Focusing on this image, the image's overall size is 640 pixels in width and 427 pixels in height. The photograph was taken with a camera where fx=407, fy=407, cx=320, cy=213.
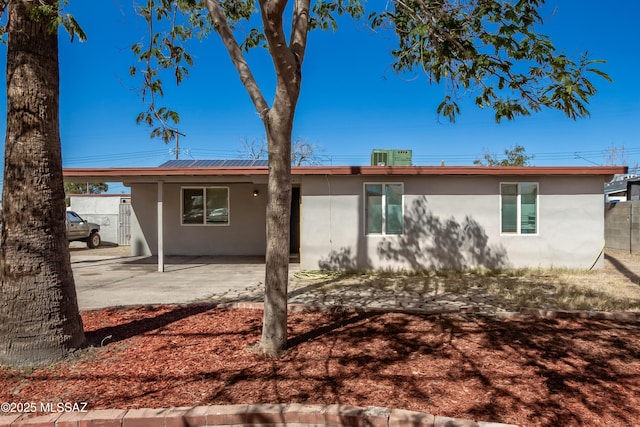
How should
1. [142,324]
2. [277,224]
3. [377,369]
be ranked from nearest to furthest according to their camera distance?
1. [377,369]
2. [277,224]
3. [142,324]

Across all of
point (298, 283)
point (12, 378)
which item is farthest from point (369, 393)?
point (298, 283)

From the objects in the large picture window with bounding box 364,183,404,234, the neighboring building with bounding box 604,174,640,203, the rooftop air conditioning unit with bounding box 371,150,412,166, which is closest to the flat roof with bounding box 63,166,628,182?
the large picture window with bounding box 364,183,404,234

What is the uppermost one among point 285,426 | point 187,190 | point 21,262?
point 187,190

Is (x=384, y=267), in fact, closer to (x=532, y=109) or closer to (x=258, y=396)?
(x=532, y=109)

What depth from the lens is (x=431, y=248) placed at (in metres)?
9.74

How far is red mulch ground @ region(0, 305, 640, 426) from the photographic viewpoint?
2.97m

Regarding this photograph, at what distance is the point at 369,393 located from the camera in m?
3.08

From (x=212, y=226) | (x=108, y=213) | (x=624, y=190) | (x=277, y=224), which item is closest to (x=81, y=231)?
(x=108, y=213)

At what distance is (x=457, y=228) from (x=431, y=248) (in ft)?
2.59

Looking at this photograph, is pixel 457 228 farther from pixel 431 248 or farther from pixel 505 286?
pixel 505 286

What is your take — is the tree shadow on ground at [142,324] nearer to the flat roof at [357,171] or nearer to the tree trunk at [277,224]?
the tree trunk at [277,224]

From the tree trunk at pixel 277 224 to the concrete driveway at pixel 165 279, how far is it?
122 inches

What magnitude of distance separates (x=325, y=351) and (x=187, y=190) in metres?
10.0

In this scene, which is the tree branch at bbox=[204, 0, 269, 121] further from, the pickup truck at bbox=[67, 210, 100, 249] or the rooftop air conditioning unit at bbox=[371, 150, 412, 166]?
the pickup truck at bbox=[67, 210, 100, 249]
